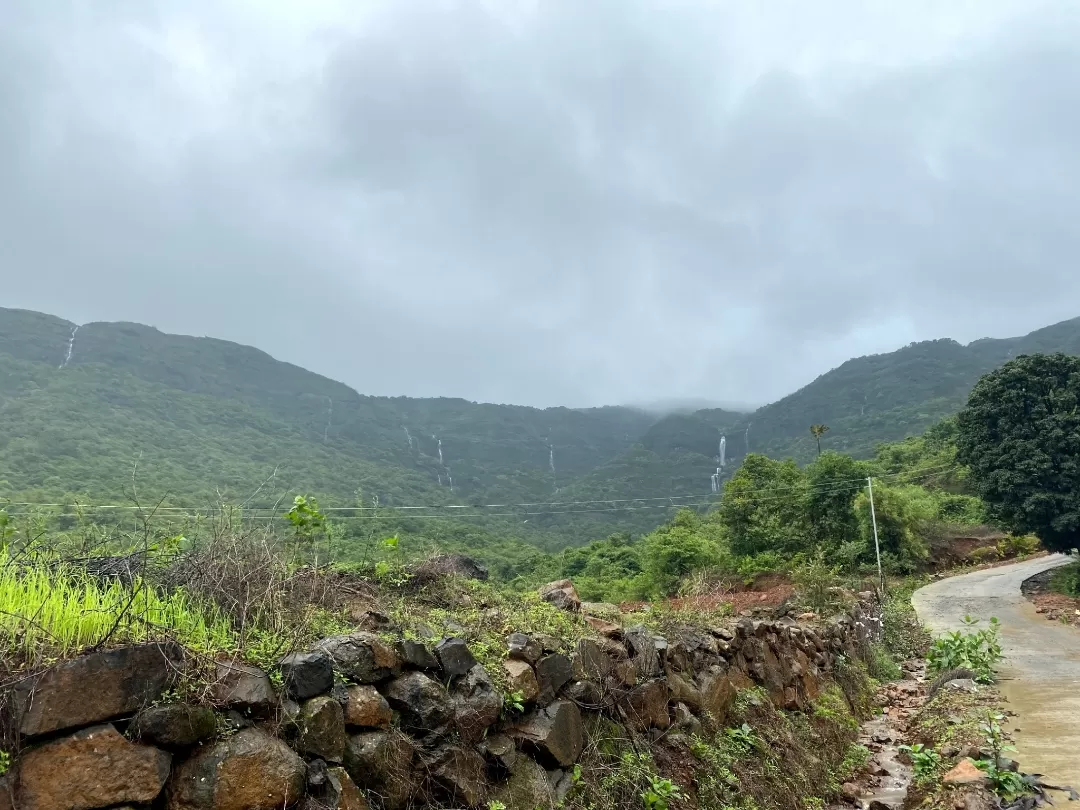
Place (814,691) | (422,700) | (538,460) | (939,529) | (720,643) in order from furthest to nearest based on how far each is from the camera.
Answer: (538,460)
(939,529)
(814,691)
(720,643)
(422,700)

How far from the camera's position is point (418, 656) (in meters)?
4.03

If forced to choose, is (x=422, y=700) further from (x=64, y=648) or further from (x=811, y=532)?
(x=811, y=532)

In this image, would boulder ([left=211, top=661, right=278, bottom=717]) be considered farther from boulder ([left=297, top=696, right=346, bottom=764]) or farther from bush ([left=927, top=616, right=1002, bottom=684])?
bush ([left=927, top=616, right=1002, bottom=684])

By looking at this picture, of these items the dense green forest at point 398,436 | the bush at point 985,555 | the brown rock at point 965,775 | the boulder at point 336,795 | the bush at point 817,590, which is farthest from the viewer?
the dense green forest at point 398,436

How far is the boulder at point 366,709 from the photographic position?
3.51m

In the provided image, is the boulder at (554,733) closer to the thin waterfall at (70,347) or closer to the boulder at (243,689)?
the boulder at (243,689)

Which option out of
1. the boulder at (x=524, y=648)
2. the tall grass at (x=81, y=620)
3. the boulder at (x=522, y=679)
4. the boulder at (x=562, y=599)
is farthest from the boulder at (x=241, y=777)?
the boulder at (x=562, y=599)

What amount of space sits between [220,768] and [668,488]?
9216 cm

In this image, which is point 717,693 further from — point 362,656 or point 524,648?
point 362,656

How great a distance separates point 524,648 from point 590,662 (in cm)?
81

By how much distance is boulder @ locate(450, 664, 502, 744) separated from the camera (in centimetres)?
400

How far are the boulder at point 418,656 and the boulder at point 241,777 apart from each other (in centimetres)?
95

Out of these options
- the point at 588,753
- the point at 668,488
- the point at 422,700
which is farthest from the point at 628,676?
the point at 668,488

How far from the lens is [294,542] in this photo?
205 inches
